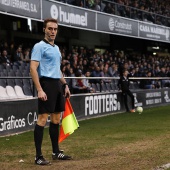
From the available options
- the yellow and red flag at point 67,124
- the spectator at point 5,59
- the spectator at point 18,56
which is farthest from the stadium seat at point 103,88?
the yellow and red flag at point 67,124

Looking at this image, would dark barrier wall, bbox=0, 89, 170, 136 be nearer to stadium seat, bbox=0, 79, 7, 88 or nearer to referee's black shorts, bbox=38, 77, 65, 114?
stadium seat, bbox=0, 79, 7, 88

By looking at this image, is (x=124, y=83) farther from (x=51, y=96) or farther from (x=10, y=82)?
(x=51, y=96)

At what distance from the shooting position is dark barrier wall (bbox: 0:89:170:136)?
36.4 feet

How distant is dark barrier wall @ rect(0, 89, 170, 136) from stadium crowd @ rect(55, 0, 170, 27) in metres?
4.74

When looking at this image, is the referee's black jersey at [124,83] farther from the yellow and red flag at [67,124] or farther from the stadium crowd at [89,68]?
the yellow and red flag at [67,124]

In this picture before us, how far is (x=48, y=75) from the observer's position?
22.0 feet

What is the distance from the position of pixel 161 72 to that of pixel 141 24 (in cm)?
293

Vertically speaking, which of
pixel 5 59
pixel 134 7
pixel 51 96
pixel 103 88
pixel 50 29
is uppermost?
pixel 134 7

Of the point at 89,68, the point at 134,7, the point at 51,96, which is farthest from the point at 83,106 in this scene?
the point at 134,7


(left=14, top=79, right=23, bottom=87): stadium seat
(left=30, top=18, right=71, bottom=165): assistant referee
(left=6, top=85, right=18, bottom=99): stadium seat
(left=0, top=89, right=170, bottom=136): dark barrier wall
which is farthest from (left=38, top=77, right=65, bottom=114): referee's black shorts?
(left=14, top=79, right=23, bottom=87): stadium seat

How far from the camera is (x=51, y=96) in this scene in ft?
22.0

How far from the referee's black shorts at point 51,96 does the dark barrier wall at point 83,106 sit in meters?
4.17

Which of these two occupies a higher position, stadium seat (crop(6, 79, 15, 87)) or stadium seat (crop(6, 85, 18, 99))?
stadium seat (crop(6, 79, 15, 87))

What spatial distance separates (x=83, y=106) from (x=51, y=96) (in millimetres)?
8629
